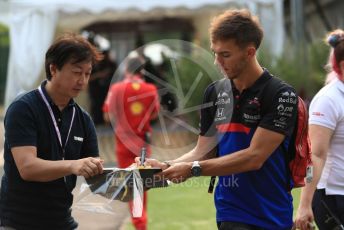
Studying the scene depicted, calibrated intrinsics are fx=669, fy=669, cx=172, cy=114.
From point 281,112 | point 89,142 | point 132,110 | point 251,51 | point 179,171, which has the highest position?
point 251,51

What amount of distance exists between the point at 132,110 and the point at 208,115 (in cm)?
485

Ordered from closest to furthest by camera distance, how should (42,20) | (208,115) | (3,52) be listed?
1. (208,115)
2. (42,20)
3. (3,52)

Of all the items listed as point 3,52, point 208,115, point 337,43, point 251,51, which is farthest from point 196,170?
point 3,52

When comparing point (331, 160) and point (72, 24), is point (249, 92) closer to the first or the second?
point (331, 160)

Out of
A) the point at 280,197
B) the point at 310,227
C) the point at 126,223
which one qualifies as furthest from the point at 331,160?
the point at 126,223

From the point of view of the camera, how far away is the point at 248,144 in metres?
3.74

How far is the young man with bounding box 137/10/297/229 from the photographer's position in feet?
11.9

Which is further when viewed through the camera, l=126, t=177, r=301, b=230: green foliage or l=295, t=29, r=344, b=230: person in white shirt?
l=126, t=177, r=301, b=230: green foliage

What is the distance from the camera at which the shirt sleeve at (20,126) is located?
3.63 meters

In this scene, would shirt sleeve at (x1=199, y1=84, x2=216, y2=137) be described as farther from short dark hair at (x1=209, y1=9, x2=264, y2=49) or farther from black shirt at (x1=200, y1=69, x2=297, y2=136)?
short dark hair at (x1=209, y1=9, x2=264, y2=49)

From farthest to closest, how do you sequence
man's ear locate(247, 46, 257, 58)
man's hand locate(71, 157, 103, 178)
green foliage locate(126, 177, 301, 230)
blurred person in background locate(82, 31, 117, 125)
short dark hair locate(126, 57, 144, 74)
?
blurred person in background locate(82, 31, 117, 125) < short dark hair locate(126, 57, 144, 74) < green foliage locate(126, 177, 301, 230) < man's ear locate(247, 46, 257, 58) < man's hand locate(71, 157, 103, 178)

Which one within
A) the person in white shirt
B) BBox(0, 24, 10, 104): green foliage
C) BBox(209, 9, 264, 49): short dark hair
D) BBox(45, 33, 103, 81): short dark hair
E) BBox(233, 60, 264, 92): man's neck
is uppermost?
BBox(209, 9, 264, 49): short dark hair

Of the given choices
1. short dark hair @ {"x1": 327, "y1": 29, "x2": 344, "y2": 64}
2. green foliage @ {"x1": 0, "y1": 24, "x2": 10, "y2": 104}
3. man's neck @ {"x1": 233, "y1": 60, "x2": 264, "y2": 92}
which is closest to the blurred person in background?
green foliage @ {"x1": 0, "y1": 24, "x2": 10, "y2": 104}

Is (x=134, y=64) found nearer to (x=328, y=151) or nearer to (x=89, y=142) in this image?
(x=328, y=151)
